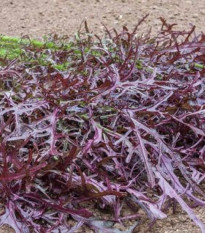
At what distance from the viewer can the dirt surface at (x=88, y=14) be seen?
13.1 ft

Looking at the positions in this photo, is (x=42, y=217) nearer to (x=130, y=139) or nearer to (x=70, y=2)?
(x=130, y=139)

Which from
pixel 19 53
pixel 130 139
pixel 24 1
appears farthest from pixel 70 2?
pixel 130 139

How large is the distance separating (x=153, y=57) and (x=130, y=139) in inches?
21.2

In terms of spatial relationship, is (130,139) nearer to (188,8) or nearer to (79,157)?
(79,157)

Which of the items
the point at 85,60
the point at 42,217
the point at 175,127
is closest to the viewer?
the point at 42,217

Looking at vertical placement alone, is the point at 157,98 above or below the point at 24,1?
above

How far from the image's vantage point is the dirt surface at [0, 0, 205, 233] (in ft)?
13.1

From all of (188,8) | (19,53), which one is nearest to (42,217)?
(19,53)

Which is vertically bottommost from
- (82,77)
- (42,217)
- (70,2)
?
(70,2)

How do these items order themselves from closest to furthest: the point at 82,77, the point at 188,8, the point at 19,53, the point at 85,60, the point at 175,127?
the point at 175,127 < the point at 82,77 < the point at 85,60 < the point at 19,53 < the point at 188,8

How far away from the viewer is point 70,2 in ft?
15.2

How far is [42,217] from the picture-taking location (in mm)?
1337

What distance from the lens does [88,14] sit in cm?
434

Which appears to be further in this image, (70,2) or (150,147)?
(70,2)
